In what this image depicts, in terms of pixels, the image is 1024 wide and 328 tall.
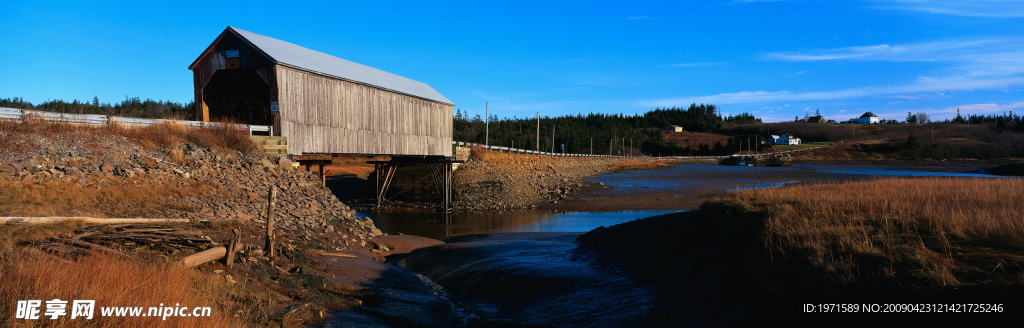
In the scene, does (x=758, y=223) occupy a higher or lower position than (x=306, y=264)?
higher

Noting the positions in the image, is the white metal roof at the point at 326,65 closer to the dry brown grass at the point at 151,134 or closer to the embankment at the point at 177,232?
the dry brown grass at the point at 151,134

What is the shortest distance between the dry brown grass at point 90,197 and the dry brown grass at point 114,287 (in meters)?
6.72

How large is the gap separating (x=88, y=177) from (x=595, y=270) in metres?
15.4

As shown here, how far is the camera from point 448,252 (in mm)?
20031

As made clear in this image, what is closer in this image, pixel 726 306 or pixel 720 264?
pixel 726 306

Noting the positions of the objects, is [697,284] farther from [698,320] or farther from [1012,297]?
[1012,297]

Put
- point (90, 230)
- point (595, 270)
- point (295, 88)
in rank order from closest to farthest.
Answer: point (90, 230), point (595, 270), point (295, 88)

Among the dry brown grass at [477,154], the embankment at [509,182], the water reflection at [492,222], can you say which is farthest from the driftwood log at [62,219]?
the dry brown grass at [477,154]

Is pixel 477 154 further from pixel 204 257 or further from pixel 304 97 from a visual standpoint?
pixel 204 257

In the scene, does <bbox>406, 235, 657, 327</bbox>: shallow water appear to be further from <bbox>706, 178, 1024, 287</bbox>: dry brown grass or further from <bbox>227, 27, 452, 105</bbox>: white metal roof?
<bbox>227, 27, 452, 105</bbox>: white metal roof

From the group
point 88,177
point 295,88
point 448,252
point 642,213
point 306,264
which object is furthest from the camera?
point 642,213

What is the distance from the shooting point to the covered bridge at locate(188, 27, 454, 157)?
25.6 m

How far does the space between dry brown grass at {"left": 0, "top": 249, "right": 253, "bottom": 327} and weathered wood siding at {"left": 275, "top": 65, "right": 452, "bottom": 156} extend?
54.7 feet

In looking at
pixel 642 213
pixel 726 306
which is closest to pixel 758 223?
pixel 726 306
